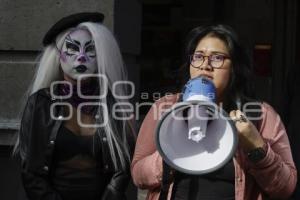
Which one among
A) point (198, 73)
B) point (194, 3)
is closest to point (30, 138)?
point (198, 73)

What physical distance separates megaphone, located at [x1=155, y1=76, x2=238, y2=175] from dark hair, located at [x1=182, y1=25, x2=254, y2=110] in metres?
0.29

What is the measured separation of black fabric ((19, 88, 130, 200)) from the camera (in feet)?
10.9

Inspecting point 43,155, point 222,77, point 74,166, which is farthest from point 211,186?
point 43,155

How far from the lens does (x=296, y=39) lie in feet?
28.2

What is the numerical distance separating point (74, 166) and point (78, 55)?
61 cm

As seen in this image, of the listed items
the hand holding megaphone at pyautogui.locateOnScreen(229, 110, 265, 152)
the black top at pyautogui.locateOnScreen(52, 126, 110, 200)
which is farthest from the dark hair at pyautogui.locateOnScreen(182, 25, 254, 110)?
the black top at pyautogui.locateOnScreen(52, 126, 110, 200)

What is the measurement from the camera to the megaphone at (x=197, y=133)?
8.31 ft

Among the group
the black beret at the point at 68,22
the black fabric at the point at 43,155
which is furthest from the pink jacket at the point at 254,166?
the black beret at the point at 68,22

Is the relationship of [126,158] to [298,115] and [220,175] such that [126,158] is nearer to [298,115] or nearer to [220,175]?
[220,175]

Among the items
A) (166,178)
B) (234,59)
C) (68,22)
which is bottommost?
(166,178)

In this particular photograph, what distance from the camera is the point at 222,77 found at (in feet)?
9.27

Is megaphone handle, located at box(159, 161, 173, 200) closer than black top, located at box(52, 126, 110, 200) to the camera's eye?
Yes

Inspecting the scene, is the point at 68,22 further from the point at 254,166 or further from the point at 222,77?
the point at 254,166

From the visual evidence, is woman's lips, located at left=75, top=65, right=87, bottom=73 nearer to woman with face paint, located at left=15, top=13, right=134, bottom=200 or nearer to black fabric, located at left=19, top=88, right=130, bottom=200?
woman with face paint, located at left=15, top=13, right=134, bottom=200
